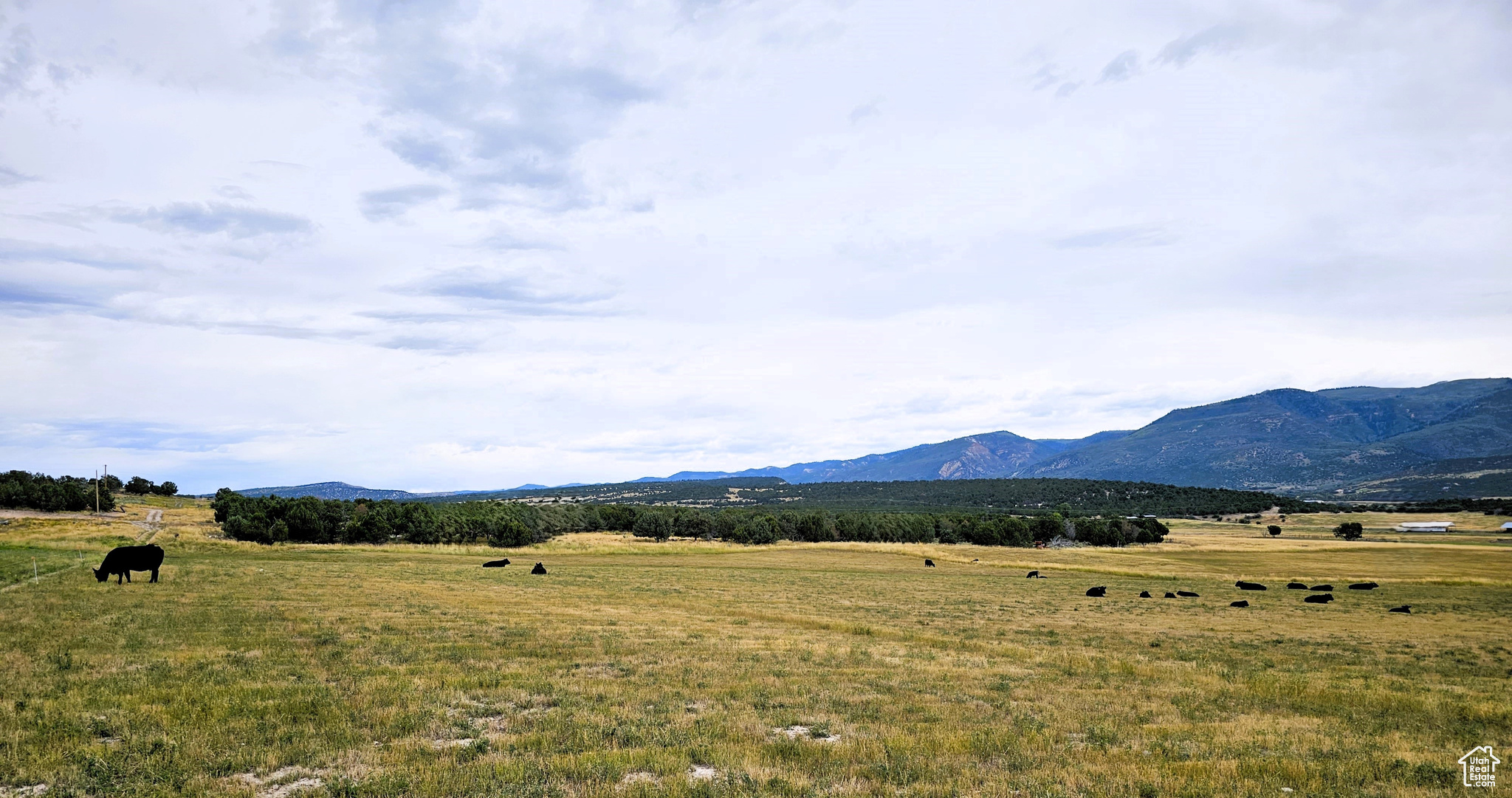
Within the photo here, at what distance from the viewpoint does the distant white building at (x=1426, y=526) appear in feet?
435

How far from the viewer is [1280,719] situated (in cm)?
1387

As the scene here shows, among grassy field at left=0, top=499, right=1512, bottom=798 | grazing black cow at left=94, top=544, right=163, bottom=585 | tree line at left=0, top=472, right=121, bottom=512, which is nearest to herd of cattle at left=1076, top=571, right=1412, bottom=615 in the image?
grassy field at left=0, top=499, right=1512, bottom=798

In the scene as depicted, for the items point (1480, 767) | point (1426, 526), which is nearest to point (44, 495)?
point (1480, 767)

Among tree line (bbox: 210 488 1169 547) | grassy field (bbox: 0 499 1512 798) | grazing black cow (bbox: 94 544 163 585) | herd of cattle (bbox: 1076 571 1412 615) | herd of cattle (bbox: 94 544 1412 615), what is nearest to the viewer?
grassy field (bbox: 0 499 1512 798)

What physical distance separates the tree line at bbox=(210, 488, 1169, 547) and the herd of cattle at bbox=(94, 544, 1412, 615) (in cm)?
3978

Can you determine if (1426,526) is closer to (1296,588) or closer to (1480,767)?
(1296,588)

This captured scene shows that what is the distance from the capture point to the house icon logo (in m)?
10.0

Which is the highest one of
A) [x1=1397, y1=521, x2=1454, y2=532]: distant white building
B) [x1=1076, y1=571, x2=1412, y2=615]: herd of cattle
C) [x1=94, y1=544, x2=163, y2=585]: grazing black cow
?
[x1=94, y1=544, x2=163, y2=585]: grazing black cow

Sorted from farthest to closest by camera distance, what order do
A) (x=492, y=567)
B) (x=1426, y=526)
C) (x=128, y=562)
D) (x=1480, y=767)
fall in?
(x=1426, y=526) → (x=492, y=567) → (x=128, y=562) → (x=1480, y=767)

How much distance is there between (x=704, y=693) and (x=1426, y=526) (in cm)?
17440

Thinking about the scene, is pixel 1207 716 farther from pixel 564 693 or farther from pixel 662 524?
pixel 662 524

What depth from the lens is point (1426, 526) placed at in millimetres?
136500

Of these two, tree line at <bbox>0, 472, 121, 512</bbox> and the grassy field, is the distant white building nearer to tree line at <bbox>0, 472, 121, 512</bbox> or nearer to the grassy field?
the grassy field

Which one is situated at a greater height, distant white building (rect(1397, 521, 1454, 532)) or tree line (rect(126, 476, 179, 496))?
tree line (rect(126, 476, 179, 496))
